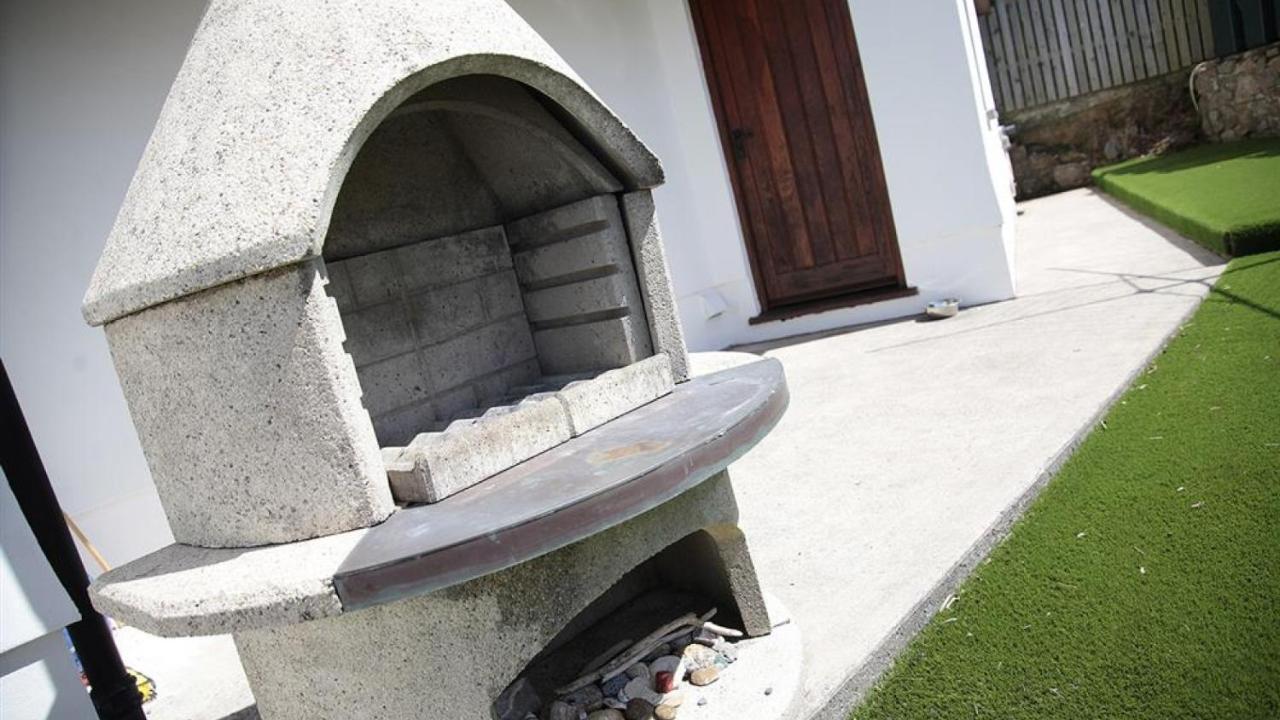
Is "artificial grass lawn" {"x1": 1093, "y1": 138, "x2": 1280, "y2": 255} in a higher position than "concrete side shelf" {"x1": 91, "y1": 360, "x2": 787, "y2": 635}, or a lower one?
lower

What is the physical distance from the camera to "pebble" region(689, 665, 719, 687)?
2.34 meters

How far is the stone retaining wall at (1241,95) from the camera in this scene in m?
9.52

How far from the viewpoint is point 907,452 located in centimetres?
370

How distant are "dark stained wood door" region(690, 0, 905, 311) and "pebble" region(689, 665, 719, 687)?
4.40m

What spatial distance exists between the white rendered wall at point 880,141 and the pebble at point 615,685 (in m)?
4.27

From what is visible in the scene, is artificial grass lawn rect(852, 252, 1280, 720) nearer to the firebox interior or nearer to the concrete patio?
the concrete patio

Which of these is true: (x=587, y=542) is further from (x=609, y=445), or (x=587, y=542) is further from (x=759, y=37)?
(x=759, y=37)

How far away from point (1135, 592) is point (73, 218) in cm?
436

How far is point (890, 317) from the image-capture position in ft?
20.5

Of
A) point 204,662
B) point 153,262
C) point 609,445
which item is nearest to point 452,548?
point 609,445

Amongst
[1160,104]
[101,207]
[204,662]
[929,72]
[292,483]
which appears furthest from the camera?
[1160,104]

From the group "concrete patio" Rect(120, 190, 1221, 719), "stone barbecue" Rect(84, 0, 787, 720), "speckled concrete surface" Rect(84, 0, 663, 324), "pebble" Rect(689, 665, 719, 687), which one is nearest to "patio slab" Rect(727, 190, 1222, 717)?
"concrete patio" Rect(120, 190, 1221, 719)

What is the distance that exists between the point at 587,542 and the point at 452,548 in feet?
1.51

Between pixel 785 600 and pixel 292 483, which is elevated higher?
pixel 292 483
